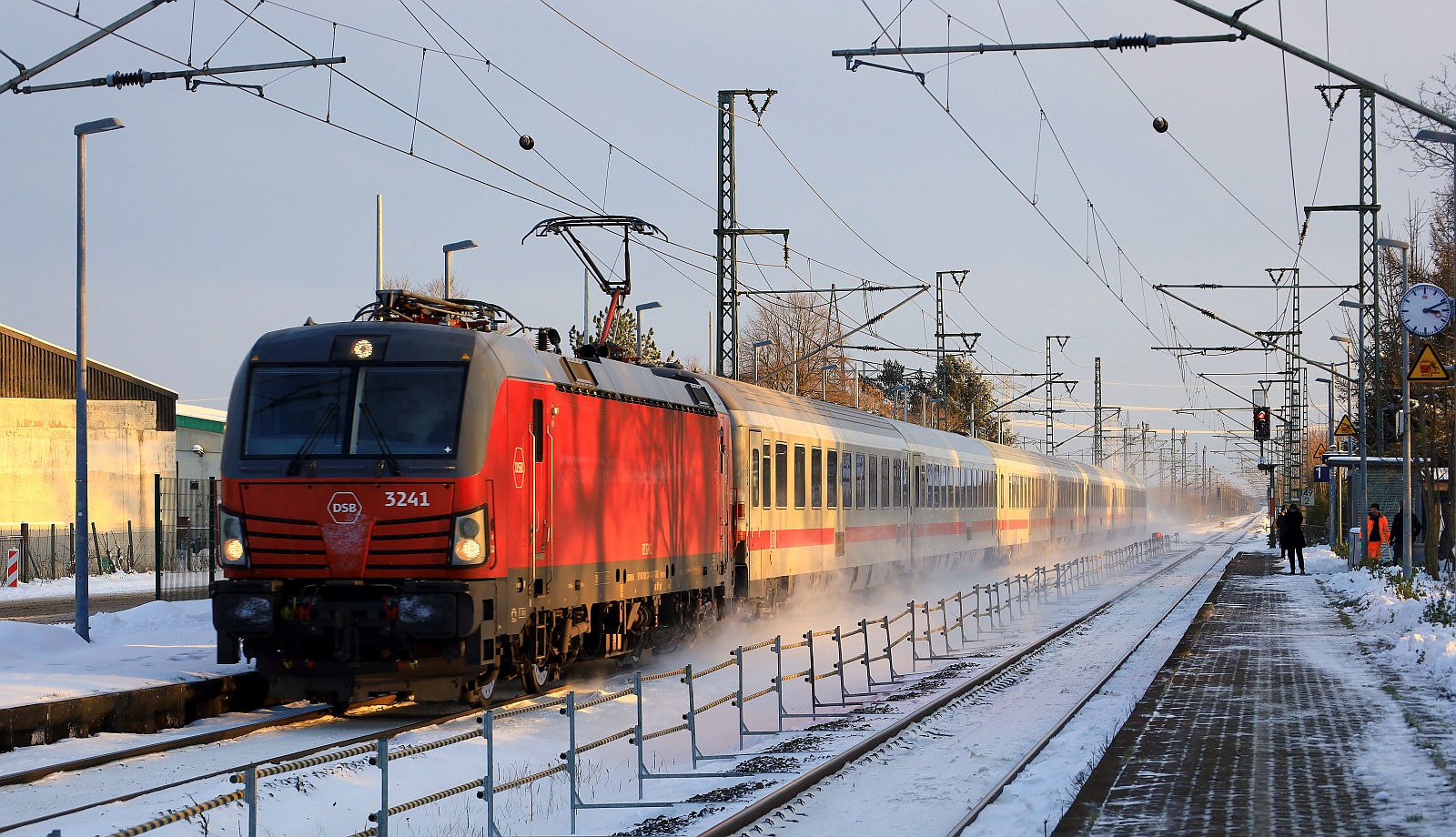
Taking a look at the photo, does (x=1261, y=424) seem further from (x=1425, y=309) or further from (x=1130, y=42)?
(x=1130, y=42)

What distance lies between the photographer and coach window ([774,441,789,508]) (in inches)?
914

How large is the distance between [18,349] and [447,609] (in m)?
35.4

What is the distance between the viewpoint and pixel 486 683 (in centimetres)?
1425

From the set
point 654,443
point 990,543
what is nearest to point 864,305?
point 990,543

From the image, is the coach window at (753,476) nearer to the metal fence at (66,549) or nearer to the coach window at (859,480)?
the coach window at (859,480)

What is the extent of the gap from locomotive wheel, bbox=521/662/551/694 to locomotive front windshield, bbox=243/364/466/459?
9.11ft

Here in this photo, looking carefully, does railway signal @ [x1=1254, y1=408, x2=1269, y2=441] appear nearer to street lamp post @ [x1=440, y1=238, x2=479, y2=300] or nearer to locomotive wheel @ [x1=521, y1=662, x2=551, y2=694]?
street lamp post @ [x1=440, y1=238, x2=479, y2=300]

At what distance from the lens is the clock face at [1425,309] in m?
22.4

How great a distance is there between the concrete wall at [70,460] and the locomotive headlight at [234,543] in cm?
3217

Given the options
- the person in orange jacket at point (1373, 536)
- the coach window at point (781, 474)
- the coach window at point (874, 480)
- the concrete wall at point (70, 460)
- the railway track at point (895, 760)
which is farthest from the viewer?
the concrete wall at point (70, 460)

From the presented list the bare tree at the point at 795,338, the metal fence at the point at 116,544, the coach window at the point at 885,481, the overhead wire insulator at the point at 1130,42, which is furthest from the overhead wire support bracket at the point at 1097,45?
the bare tree at the point at 795,338

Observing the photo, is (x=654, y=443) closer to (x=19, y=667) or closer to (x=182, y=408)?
(x=19, y=667)

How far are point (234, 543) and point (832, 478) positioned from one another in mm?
14791

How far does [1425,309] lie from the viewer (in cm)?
2247
